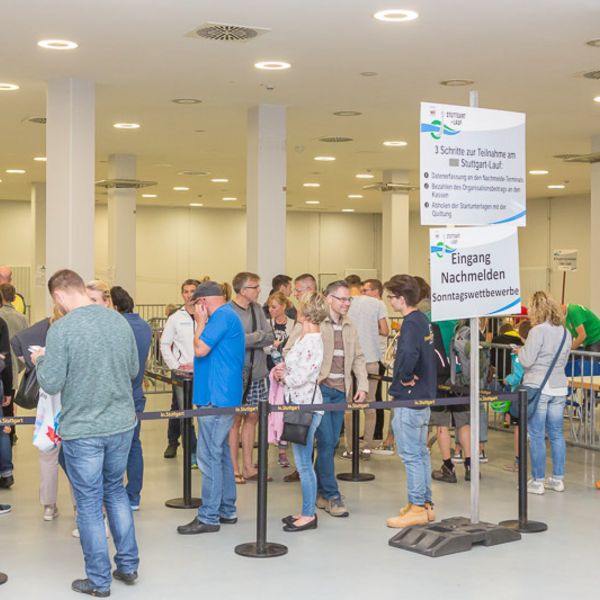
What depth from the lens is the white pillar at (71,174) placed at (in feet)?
34.9

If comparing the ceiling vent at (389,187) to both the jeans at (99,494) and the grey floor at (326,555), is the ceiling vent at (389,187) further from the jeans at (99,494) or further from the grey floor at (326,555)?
the jeans at (99,494)

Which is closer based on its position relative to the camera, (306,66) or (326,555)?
(326,555)

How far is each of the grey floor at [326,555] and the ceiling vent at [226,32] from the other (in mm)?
3749

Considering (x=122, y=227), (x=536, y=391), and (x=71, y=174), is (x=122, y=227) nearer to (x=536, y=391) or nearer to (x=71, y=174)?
(x=71, y=174)

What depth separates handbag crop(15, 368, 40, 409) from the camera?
6.59 meters

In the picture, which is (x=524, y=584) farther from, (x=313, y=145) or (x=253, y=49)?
(x=313, y=145)

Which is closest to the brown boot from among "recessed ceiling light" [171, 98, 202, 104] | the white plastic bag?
the white plastic bag

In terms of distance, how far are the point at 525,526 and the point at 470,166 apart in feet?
8.33

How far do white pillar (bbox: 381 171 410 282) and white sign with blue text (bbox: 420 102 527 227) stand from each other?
41.1 feet

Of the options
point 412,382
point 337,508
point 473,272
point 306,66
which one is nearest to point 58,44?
point 306,66

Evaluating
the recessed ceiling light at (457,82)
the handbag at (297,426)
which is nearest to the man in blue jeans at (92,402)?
the handbag at (297,426)

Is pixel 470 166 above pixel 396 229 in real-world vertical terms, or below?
below

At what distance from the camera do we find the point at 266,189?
12.0 meters

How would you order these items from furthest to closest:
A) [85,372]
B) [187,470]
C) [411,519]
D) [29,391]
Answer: [187,470] < [411,519] < [29,391] < [85,372]
